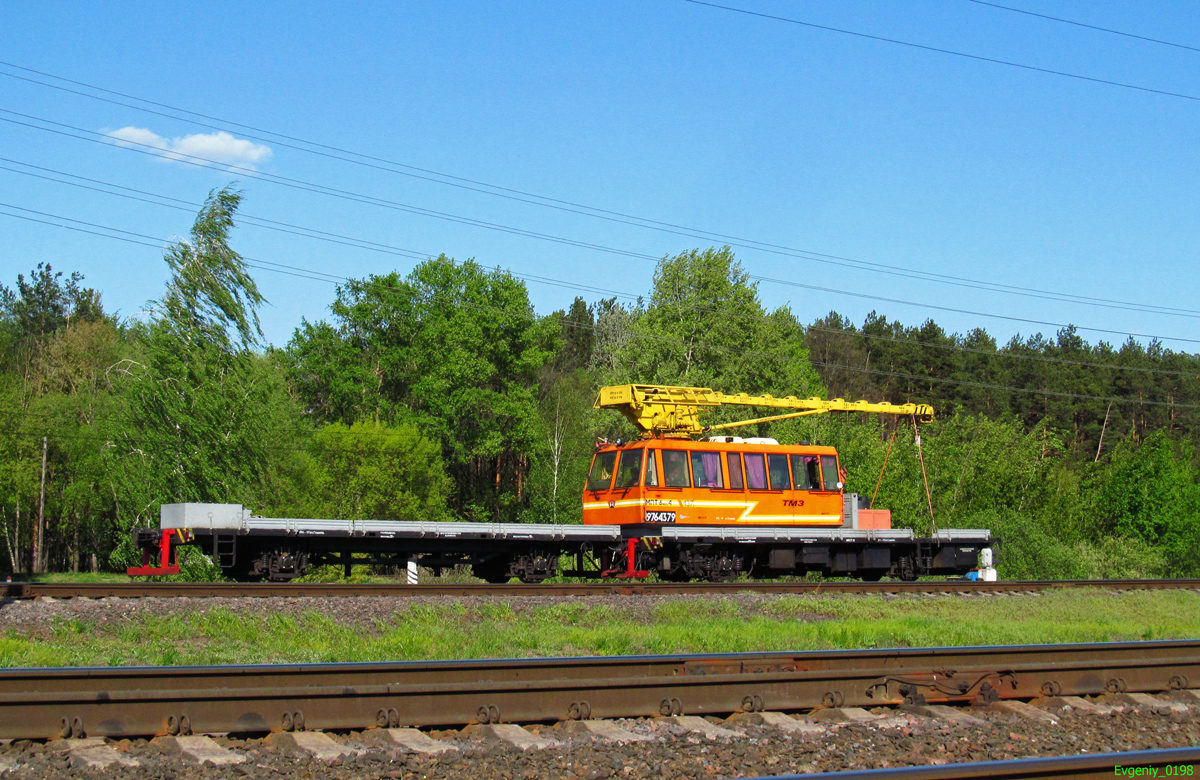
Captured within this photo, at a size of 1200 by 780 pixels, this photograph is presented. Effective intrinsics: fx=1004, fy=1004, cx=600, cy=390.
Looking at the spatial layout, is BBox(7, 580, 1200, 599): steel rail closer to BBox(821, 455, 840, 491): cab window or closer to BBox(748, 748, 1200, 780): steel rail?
BBox(821, 455, 840, 491): cab window

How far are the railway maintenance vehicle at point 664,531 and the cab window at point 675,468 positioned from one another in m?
0.03

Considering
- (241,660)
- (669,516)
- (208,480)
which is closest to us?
(241,660)

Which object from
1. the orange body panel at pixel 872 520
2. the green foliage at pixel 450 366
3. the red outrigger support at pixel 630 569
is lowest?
the red outrigger support at pixel 630 569

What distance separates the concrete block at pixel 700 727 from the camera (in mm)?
7027

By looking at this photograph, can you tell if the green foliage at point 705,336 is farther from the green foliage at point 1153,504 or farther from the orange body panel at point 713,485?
the orange body panel at point 713,485

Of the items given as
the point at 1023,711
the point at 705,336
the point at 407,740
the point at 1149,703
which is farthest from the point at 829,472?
the point at 705,336

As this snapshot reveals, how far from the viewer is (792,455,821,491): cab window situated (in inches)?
905

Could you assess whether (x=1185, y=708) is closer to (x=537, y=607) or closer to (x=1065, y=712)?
(x=1065, y=712)

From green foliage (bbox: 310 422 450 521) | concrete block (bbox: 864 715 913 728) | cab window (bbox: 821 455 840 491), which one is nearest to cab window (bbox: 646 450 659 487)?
cab window (bbox: 821 455 840 491)

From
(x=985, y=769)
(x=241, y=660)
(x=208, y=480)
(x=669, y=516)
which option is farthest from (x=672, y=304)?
(x=985, y=769)

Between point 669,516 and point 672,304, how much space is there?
28.4 metres

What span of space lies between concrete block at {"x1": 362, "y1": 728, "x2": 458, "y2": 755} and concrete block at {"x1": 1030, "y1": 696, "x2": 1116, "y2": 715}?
196 inches

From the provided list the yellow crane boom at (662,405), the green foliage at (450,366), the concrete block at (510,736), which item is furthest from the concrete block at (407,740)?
the green foliage at (450,366)

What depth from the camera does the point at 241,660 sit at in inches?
399
